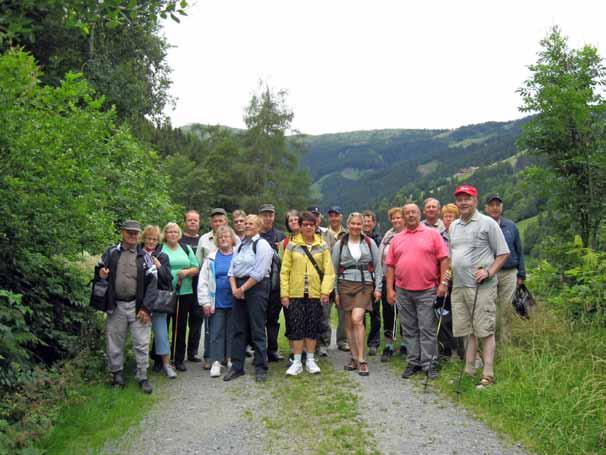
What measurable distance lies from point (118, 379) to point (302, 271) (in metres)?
2.51

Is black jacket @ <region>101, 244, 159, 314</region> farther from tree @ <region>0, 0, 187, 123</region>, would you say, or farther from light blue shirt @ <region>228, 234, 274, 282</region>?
tree @ <region>0, 0, 187, 123</region>

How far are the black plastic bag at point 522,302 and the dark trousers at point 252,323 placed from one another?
11.0 ft

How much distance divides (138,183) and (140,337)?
7766 mm

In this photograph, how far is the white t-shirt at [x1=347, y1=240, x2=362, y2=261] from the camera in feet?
23.5

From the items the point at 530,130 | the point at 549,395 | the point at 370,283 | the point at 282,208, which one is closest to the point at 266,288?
the point at 370,283

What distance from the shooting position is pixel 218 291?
7.16 meters

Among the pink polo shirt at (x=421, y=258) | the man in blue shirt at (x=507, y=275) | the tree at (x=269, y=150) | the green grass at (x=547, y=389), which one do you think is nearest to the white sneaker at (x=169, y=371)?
the pink polo shirt at (x=421, y=258)

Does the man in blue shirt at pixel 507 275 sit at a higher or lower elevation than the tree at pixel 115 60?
lower

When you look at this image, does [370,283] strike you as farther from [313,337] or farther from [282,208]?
[282,208]

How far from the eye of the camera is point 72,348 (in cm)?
637

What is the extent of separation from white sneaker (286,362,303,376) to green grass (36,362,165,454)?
1.58 metres

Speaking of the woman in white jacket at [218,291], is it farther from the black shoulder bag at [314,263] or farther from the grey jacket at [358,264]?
the grey jacket at [358,264]

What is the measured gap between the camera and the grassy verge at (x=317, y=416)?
4.55 metres

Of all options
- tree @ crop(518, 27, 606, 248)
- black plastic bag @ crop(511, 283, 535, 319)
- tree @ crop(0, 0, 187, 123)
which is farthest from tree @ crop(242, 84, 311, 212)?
black plastic bag @ crop(511, 283, 535, 319)
